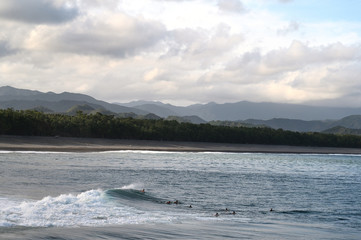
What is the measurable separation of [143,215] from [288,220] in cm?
770

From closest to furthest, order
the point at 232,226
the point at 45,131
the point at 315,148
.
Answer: the point at 232,226, the point at 45,131, the point at 315,148

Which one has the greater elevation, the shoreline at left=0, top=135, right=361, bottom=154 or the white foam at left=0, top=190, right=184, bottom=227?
the shoreline at left=0, top=135, right=361, bottom=154

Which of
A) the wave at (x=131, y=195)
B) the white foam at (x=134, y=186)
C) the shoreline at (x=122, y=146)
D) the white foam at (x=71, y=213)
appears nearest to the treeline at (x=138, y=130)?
the shoreline at (x=122, y=146)

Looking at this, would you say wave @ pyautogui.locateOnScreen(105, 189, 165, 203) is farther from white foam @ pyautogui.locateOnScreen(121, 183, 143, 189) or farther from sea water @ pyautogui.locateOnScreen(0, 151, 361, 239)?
white foam @ pyautogui.locateOnScreen(121, 183, 143, 189)

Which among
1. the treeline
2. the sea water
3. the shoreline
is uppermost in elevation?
the treeline

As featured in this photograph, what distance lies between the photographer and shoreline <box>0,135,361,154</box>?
84.1 metres

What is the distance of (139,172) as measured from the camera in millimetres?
47781

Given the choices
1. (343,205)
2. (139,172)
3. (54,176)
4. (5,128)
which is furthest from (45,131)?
(343,205)

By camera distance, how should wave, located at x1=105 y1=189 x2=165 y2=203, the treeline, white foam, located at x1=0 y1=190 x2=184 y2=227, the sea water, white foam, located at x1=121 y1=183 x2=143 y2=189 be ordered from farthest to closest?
the treeline, white foam, located at x1=121 y1=183 x2=143 y2=189, wave, located at x1=105 y1=189 x2=165 y2=203, white foam, located at x1=0 y1=190 x2=184 y2=227, the sea water

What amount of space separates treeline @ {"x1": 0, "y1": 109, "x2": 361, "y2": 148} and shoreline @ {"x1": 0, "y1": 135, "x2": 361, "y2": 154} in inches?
132

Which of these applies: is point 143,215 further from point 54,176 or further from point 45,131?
point 45,131

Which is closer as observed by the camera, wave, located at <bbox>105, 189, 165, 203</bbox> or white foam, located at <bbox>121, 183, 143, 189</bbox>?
wave, located at <bbox>105, 189, 165, 203</bbox>

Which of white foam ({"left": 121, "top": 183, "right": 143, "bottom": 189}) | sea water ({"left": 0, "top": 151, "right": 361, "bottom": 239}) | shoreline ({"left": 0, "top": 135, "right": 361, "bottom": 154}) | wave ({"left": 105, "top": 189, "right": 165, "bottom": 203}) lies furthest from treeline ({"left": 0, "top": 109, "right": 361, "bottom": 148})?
wave ({"left": 105, "top": 189, "right": 165, "bottom": 203})

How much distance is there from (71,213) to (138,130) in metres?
99.7
